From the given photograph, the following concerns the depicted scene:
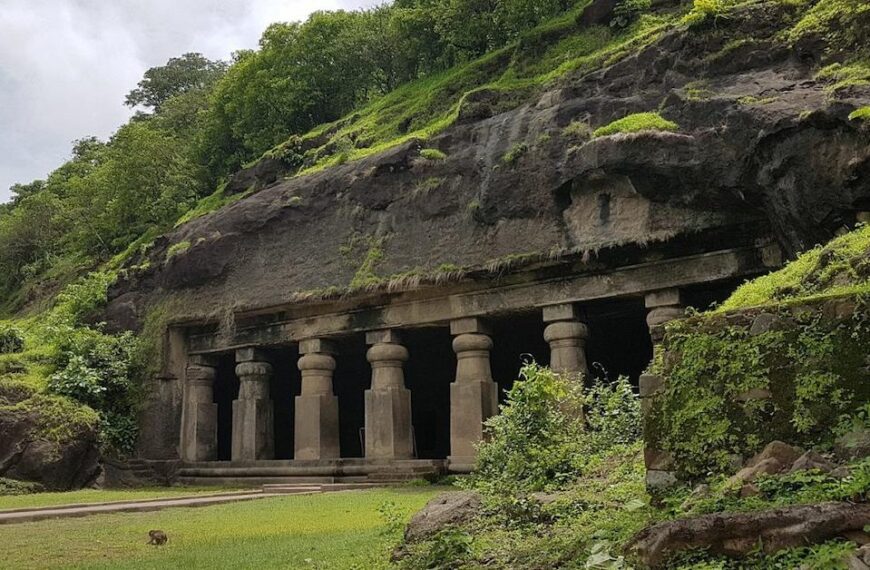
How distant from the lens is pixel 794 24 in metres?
13.7

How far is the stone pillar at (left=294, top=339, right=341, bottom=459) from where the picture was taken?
17.8 meters

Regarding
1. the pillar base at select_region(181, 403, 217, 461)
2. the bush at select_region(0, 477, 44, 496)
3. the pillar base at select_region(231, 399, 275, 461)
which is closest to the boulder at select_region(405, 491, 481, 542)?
the bush at select_region(0, 477, 44, 496)

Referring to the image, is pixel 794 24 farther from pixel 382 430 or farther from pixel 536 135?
pixel 382 430

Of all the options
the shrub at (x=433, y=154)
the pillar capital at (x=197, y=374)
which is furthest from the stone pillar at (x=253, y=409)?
the shrub at (x=433, y=154)

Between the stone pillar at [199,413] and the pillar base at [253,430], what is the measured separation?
100cm

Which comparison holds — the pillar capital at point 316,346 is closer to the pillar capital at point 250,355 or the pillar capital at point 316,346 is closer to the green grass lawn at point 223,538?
the pillar capital at point 250,355

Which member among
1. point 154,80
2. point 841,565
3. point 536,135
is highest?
point 154,80

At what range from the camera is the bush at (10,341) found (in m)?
21.5

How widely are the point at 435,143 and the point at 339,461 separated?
690 centimetres

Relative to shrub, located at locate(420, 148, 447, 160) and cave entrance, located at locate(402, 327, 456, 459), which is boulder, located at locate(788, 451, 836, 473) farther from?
cave entrance, located at locate(402, 327, 456, 459)

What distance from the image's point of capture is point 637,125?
544 inches

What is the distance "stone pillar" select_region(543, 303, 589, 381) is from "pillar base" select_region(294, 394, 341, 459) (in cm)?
551

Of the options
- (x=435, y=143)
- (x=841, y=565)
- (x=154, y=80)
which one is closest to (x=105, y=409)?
(x=435, y=143)

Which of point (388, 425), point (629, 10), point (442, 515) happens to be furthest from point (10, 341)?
point (442, 515)
